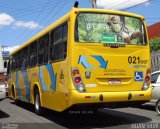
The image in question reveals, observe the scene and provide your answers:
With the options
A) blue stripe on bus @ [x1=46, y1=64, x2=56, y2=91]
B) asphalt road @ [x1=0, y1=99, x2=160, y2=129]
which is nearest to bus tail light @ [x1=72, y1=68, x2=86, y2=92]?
asphalt road @ [x1=0, y1=99, x2=160, y2=129]

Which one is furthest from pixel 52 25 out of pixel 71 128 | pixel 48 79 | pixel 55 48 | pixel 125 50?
pixel 71 128

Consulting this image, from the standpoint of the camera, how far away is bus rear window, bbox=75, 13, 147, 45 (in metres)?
10.5

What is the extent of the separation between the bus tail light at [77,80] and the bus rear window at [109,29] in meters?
0.87

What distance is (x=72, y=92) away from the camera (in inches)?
397

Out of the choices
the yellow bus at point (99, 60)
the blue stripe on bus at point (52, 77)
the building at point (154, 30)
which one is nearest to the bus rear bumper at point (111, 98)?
the yellow bus at point (99, 60)

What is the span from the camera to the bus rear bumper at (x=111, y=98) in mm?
10055

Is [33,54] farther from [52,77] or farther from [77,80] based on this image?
[77,80]

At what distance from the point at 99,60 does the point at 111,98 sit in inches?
43.5

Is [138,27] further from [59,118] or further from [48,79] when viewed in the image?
[59,118]

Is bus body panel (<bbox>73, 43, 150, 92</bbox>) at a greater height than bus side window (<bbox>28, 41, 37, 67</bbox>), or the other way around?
bus side window (<bbox>28, 41, 37, 67</bbox>)

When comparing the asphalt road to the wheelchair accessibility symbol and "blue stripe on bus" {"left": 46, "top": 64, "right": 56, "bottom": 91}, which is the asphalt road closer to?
"blue stripe on bus" {"left": 46, "top": 64, "right": 56, "bottom": 91}

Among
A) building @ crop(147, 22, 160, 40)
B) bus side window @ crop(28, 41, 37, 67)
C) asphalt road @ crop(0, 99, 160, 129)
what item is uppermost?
building @ crop(147, 22, 160, 40)

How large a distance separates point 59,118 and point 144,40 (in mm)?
4057

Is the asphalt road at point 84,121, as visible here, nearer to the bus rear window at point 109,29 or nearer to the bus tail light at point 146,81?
the bus tail light at point 146,81
